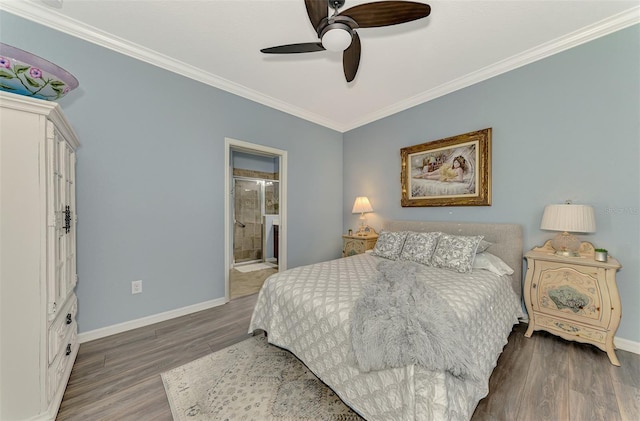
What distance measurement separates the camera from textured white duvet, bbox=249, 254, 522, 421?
1.02 meters

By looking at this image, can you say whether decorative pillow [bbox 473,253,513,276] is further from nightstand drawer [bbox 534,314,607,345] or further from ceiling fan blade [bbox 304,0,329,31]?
ceiling fan blade [bbox 304,0,329,31]

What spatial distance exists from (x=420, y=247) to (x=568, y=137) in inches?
65.2

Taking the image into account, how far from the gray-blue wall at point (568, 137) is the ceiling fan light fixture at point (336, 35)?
1985mm

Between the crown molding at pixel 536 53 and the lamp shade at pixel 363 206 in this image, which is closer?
the crown molding at pixel 536 53

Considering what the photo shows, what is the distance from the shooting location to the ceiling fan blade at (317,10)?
1.39 metres

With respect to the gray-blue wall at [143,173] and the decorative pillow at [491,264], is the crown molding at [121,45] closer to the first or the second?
the gray-blue wall at [143,173]

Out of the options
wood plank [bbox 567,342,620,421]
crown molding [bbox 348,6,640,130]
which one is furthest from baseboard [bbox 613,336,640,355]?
crown molding [bbox 348,6,640,130]

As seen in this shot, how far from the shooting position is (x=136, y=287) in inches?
89.1

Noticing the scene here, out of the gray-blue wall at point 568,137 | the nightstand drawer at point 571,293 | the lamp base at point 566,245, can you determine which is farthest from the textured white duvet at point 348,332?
the gray-blue wall at point 568,137

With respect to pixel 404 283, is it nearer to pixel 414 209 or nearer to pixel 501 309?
pixel 501 309

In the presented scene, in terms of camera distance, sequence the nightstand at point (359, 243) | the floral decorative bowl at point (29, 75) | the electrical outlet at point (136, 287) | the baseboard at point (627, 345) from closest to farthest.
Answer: the floral decorative bowl at point (29, 75)
the baseboard at point (627, 345)
the electrical outlet at point (136, 287)
the nightstand at point (359, 243)

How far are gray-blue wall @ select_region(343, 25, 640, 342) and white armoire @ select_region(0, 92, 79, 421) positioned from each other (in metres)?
3.47

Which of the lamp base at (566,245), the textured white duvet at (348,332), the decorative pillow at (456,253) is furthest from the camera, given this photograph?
the decorative pillow at (456,253)

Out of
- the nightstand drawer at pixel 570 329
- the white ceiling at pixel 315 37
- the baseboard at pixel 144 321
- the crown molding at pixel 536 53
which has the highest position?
the white ceiling at pixel 315 37
